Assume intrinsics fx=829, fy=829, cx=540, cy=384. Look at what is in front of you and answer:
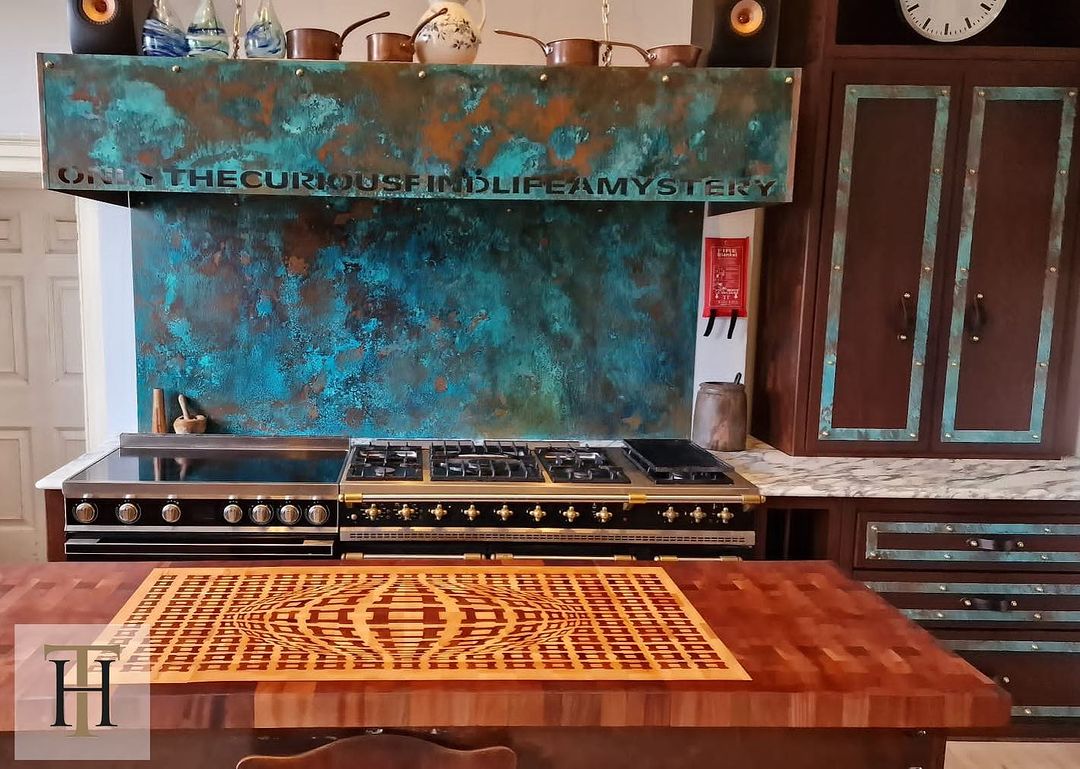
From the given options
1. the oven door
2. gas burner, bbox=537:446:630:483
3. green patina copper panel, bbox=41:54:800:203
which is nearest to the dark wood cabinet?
green patina copper panel, bbox=41:54:800:203

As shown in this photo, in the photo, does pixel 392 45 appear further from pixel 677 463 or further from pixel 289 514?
pixel 677 463

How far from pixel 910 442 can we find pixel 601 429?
105cm

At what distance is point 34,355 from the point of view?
12.4ft

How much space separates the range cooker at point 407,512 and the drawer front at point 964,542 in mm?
395

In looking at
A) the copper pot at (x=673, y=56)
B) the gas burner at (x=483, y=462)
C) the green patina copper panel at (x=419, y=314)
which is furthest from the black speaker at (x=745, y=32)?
the gas burner at (x=483, y=462)

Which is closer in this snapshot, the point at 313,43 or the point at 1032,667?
the point at 313,43

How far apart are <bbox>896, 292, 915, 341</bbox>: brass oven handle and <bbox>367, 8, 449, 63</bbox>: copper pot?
169 cm

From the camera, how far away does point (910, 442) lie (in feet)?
9.07

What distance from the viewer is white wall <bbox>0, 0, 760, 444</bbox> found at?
2.78 m

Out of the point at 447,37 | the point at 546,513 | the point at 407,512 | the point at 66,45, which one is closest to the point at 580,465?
the point at 546,513

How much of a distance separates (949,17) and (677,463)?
1638 millimetres

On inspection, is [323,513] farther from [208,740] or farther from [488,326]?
[208,740]

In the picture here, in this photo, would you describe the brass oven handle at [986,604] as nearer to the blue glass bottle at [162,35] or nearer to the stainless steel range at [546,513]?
the stainless steel range at [546,513]

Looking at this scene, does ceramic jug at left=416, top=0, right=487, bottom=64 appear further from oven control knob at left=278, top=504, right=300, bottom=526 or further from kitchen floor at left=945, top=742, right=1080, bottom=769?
kitchen floor at left=945, top=742, right=1080, bottom=769
